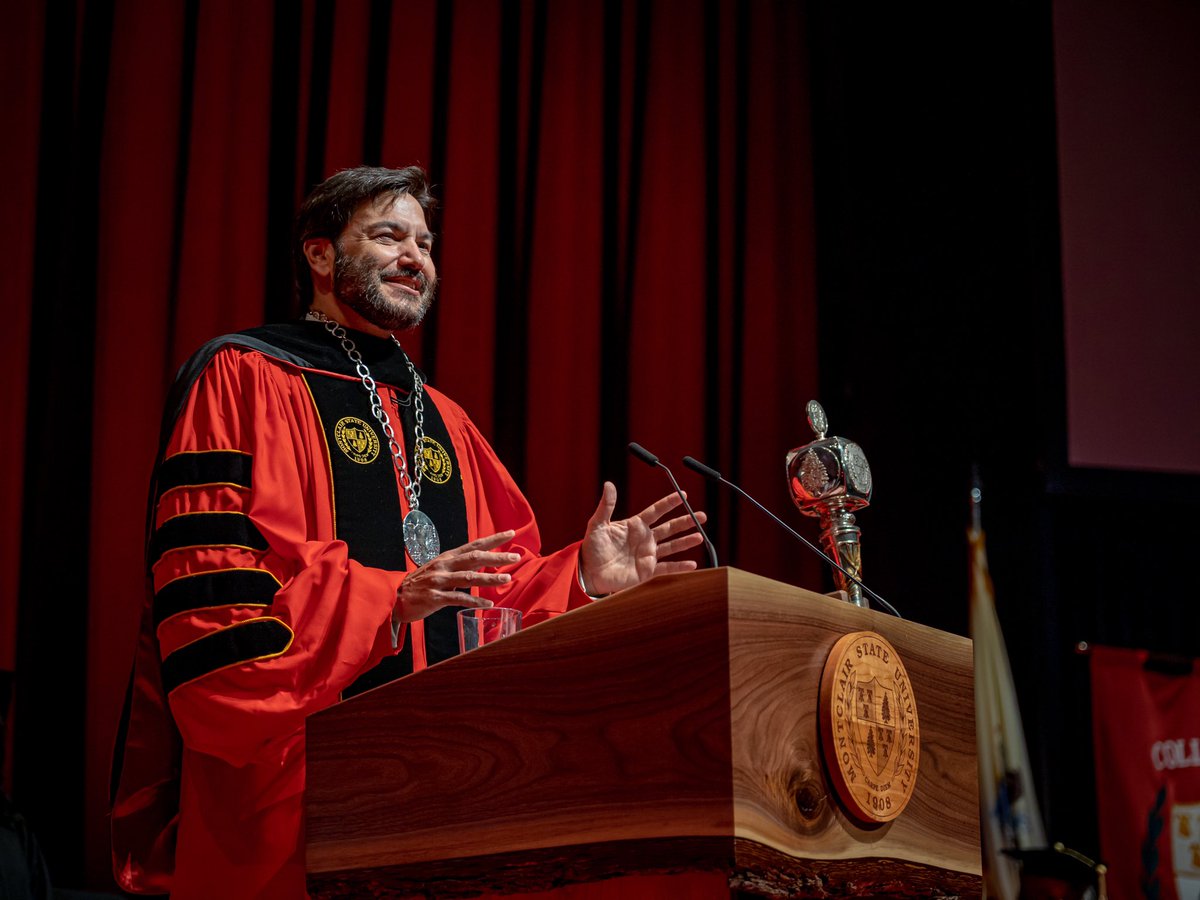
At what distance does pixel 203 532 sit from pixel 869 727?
105 centimetres

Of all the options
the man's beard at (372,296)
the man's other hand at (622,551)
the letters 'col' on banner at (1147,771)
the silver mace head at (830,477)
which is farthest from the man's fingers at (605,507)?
the letters 'col' on banner at (1147,771)

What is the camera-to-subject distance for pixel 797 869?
1.28 meters

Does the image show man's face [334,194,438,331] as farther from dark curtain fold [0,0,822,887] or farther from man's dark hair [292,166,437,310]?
dark curtain fold [0,0,822,887]

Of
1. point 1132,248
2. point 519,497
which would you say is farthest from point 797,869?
point 1132,248

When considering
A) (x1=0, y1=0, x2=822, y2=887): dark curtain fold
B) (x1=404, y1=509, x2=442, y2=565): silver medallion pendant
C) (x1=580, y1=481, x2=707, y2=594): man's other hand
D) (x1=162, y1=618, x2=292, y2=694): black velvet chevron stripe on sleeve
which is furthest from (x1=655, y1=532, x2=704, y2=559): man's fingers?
(x1=0, y1=0, x2=822, y2=887): dark curtain fold

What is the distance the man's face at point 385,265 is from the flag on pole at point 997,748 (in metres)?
2.25

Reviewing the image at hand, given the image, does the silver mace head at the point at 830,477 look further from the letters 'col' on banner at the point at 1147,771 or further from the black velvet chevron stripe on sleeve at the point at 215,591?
the letters 'col' on banner at the point at 1147,771

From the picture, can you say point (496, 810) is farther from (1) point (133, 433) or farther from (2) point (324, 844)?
(1) point (133, 433)

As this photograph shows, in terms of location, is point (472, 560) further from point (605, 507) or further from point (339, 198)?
point (339, 198)

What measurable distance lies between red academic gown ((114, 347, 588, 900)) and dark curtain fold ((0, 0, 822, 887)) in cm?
97

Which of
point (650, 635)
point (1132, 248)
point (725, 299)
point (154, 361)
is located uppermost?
point (1132, 248)

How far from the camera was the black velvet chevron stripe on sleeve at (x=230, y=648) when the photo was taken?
68.3 inches

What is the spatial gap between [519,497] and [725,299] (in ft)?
4.84

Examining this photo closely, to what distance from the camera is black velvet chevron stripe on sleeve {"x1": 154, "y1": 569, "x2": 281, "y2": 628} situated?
71.8 inches
